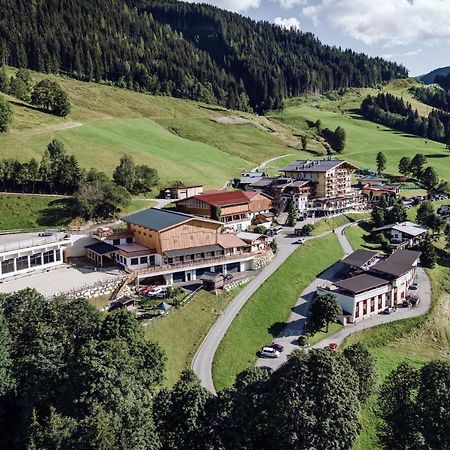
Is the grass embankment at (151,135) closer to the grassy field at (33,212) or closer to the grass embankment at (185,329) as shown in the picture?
the grassy field at (33,212)

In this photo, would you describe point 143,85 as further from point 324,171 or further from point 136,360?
point 136,360

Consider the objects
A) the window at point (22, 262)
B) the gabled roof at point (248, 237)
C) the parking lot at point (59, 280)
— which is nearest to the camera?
the parking lot at point (59, 280)

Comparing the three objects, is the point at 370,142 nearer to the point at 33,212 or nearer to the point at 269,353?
the point at 33,212

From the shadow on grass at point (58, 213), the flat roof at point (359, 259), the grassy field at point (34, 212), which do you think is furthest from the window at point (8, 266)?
the flat roof at point (359, 259)

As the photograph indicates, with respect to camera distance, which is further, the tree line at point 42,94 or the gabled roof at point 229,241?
the tree line at point 42,94

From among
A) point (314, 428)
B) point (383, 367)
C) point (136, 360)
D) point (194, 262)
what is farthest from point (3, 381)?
point (383, 367)

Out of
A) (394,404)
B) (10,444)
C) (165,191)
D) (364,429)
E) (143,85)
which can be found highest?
Answer: (143,85)

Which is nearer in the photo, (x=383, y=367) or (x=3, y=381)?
(x=3, y=381)
